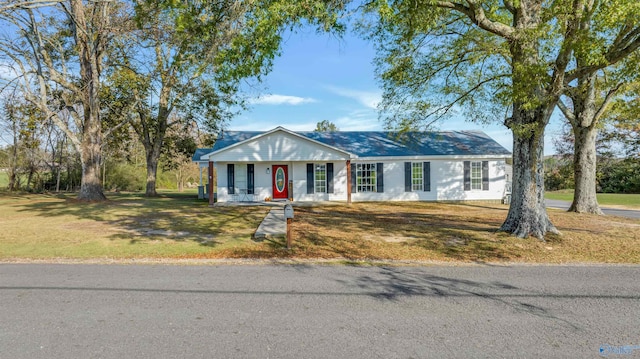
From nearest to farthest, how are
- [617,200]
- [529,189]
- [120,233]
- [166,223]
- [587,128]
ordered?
[529,189]
[120,233]
[166,223]
[587,128]
[617,200]

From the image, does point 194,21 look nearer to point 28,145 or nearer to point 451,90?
point 451,90

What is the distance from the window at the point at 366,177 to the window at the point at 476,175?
5821mm

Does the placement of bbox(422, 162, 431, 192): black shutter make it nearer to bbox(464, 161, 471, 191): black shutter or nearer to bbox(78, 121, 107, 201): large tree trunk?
bbox(464, 161, 471, 191): black shutter

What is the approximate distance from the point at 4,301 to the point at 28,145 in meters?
26.8

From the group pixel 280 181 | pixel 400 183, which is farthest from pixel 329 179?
pixel 400 183

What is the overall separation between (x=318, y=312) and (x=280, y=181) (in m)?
17.2

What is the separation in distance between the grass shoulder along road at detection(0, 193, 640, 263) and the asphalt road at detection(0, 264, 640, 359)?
1137 mm

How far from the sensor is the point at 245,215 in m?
14.9

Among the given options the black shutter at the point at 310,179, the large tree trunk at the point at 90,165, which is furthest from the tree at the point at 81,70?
the black shutter at the point at 310,179

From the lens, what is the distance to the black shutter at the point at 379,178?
2164 centimetres

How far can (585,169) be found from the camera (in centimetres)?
1488

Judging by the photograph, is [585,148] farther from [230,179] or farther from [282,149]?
[230,179]

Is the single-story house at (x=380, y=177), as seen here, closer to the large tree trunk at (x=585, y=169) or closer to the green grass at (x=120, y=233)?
the green grass at (x=120, y=233)

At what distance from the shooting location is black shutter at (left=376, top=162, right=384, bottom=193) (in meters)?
21.6
